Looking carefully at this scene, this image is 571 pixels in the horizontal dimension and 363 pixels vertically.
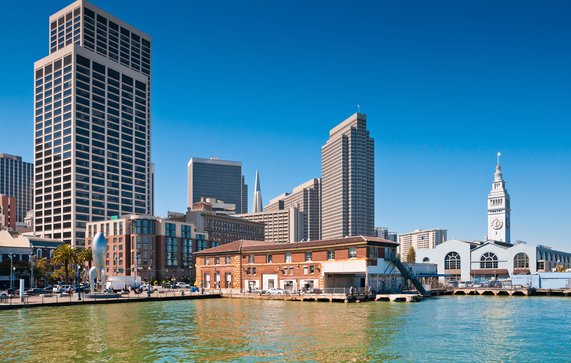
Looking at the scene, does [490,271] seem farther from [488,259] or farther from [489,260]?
[488,259]

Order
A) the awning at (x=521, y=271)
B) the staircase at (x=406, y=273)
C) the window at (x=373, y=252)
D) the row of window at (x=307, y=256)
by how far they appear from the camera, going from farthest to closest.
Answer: the awning at (x=521, y=271) < the staircase at (x=406, y=273) < the row of window at (x=307, y=256) < the window at (x=373, y=252)

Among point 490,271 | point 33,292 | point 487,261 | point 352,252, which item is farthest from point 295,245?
point 487,261

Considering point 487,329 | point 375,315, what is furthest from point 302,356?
point 375,315

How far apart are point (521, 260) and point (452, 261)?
17.6 metres

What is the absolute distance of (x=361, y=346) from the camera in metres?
42.8

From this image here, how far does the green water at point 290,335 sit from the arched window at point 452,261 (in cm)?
8098

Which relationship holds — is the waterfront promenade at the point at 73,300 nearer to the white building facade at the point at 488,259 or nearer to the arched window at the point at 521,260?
the white building facade at the point at 488,259

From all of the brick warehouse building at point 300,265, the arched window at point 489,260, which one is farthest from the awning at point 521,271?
the brick warehouse building at point 300,265

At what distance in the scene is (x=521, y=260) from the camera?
14650 cm

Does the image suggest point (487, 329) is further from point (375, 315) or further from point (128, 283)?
point (128, 283)

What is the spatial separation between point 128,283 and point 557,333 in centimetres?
9183

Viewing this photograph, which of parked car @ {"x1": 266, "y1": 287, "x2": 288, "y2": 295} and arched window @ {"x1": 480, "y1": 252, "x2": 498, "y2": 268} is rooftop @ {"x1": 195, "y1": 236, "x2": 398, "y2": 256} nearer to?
parked car @ {"x1": 266, "y1": 287, "x2": 288, "y2": 295}

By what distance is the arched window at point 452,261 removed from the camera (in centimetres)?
15350

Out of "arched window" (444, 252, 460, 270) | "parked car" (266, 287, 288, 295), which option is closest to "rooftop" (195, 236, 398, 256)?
"parked car" (266, 287, 288, 295)
